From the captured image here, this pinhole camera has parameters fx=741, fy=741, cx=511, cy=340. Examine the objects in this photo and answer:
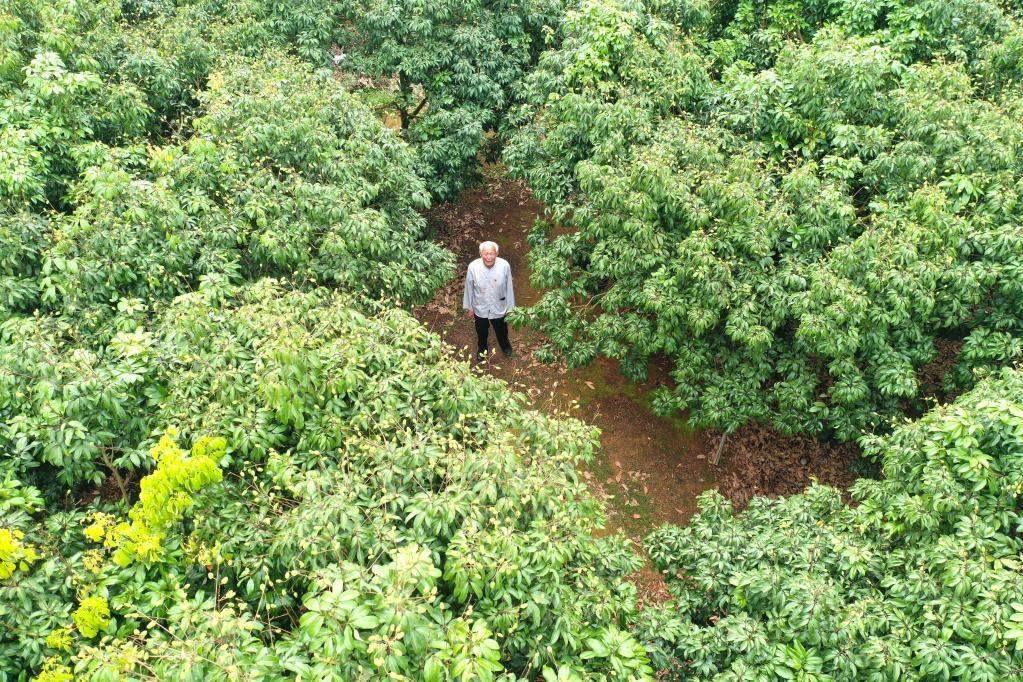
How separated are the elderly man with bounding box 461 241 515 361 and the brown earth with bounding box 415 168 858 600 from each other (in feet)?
2.67

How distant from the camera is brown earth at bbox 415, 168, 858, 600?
1050 cm

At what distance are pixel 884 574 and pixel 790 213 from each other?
440cm

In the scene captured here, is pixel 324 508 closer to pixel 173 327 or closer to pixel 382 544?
pixel 382 544

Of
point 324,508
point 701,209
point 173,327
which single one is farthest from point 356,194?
point 324,508

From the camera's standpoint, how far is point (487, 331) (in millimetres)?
11828

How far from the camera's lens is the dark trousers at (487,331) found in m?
11.7

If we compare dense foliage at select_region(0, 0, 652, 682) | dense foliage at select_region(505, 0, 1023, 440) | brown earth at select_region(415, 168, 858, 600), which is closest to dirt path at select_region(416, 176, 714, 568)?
brown earth at select_region(415, 168, 858, 600)

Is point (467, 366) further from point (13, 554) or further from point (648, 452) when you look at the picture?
point (648, 452)

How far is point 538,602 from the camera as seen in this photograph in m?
5.07

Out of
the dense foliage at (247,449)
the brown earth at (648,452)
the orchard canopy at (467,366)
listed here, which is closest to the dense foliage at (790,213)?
the orchard canopy at (467,366)

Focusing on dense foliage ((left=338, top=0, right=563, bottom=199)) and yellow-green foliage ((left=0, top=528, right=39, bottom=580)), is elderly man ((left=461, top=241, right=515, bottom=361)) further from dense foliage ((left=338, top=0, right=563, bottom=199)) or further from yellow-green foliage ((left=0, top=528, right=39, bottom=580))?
yellow-green foliage ((left=0, top=528, right=39, bottom=580))

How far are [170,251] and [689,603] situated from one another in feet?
20.4

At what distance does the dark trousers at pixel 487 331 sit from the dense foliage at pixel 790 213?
4.43ft

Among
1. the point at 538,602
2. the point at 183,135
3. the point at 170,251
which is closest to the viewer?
the point at 538,602
